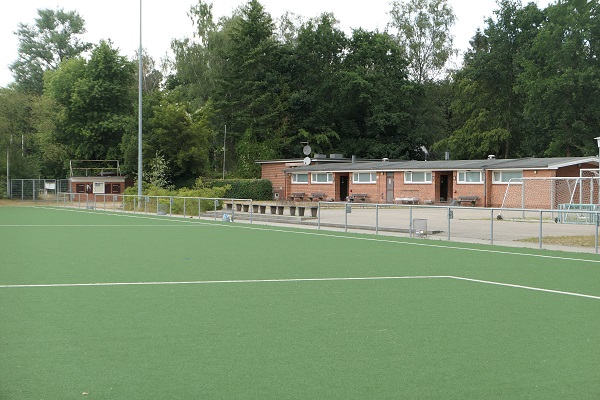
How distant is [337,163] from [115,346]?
56.6m

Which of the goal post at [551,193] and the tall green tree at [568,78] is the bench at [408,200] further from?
the tall green tree at [568,78]

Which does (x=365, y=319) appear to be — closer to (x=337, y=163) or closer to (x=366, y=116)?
(x=337, y=163)

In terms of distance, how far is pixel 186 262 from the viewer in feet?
51.7

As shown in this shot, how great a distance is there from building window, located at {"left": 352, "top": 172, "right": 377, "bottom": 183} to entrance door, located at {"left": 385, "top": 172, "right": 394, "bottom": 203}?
1259 mm

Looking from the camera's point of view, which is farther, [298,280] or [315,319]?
[298,280]

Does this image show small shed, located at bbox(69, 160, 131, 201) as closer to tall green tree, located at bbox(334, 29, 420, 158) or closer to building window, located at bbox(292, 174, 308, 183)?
building window, located at bbox(292, 174, 308, 183)

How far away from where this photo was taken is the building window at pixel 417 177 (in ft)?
174

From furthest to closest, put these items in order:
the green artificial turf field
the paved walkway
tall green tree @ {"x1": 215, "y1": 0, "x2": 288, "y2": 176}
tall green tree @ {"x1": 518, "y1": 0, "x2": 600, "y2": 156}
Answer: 1. tall green tree @ {"x1": 215, "y1": 0, "x2": 288, "y2": 176}
2. tall green tree @ {"x1": 518, "y1": 0, "x2": 600, "y2": 156}
3. the paved walkway
4. the green artificial turf field

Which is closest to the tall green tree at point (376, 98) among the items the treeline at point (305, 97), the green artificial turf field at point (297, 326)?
the treeline at point (305, 97)

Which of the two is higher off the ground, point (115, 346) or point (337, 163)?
point (337, 163)

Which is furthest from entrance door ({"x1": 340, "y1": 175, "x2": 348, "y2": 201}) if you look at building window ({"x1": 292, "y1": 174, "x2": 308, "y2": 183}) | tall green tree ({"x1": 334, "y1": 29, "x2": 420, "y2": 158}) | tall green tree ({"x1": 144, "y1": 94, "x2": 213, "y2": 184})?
tall green tree ({"x1": 334, "y1": 29, "x2": 420, "y2": 158})

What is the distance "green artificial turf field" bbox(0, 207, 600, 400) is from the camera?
6.31 meters

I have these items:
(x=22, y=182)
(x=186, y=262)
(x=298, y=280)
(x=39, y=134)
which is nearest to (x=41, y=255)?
(x=186, y=262)

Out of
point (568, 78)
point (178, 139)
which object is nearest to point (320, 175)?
point (178, 139)
